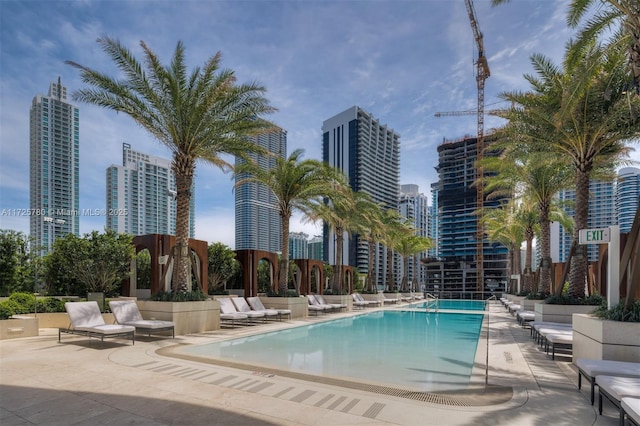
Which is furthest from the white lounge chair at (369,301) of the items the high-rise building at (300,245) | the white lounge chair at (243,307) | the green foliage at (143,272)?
the high-rise building at (300,245)

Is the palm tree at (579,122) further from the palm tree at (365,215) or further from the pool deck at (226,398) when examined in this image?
the palm tree at (365,215)

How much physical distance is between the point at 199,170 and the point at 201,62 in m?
3.48

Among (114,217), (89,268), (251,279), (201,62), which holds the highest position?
(201,62)

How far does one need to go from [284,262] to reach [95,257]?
25.2 ft

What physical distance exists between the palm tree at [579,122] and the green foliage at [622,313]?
5355mm

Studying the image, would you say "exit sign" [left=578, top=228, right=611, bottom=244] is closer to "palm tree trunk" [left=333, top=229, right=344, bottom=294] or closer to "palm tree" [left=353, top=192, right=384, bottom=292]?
"palm tree trunk" [left=333, top=229, right=344, bottom=294]

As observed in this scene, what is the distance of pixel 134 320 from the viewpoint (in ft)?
35.5

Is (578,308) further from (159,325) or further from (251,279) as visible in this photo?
(251,279)

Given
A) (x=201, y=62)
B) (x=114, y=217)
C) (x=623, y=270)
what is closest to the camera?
(x=623, y=270)

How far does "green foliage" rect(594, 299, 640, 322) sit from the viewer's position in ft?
20.3

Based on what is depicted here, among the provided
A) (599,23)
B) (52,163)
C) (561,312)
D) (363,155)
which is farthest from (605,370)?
(363,155)

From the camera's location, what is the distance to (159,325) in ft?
33.7

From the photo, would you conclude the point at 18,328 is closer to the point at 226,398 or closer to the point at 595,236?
the point at 226,398

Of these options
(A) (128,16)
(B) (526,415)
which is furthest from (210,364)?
(A) (128,16)
